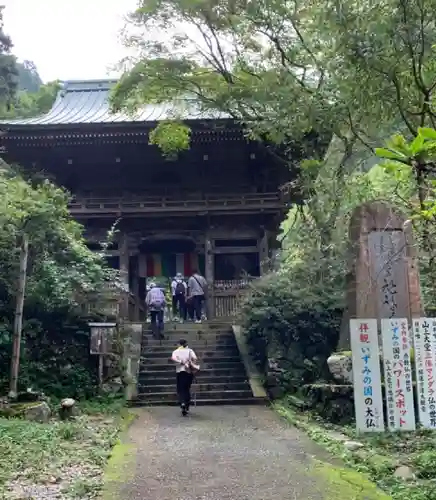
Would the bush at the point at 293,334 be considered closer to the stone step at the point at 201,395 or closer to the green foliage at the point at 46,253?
the stone step at the point at 201,395

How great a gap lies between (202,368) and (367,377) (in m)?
6.22

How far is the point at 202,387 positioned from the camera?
1241 cm

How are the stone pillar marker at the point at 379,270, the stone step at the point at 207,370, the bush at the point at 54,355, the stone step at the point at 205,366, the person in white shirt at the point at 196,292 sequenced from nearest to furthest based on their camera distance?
the stone pillar marker at the point at 379,270
the bush at the point at 54,355
the stone step at the point at 207,370
the stone step at the point at 205,366
the person in white shirt at the point at 196,292

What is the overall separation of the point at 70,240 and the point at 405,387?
796cm

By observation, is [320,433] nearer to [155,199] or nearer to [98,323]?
[98,323]

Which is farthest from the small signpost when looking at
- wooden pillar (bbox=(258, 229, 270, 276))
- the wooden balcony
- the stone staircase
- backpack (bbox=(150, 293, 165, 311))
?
wooden pillar (bbox=(258, 229, 270, 276))

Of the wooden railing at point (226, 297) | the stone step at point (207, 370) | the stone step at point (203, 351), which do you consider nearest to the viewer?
the stone step at point (207, 370)

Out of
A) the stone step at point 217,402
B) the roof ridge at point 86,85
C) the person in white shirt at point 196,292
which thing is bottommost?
the stone step at point 217,402

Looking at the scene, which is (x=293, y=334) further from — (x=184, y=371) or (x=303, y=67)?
(x=303, y=67)

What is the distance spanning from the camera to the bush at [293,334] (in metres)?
12.0

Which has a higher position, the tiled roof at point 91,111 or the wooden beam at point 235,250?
the tiled roof at point 91,111

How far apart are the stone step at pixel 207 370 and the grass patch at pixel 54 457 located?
12.3 ft

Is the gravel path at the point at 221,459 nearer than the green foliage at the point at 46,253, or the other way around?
the gravel path at the point at 221,459

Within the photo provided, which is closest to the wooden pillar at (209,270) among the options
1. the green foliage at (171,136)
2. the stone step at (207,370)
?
the green foliage at (171,136)
